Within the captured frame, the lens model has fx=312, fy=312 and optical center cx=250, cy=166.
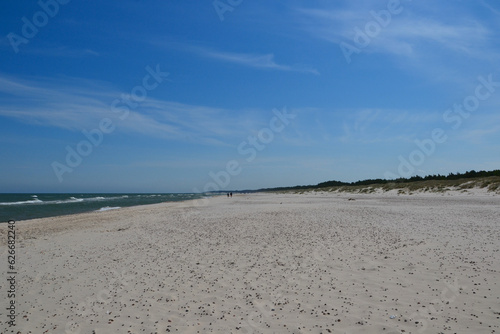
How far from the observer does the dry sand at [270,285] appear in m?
6.38

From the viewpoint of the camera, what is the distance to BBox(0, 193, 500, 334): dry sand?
6.38 metres

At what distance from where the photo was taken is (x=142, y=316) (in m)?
6.93

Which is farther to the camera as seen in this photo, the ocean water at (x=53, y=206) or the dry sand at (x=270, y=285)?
the ocean water at (x=53, y=206)

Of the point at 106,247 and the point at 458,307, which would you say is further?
the point at 106,247

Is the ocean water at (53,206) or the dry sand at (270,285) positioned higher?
the dry sand at (270,285)

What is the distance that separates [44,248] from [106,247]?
318 centimetres

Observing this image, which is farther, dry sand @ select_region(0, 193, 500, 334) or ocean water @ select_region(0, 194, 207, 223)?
ocean water @ select_region(0, 194, 207, 223)

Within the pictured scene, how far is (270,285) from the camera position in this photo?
8.41m

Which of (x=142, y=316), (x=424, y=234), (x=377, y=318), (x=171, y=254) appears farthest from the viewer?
(x=424, y=234)

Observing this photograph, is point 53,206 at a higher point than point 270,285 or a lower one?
lower

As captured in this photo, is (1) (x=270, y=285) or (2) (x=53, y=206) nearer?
(1) (x=270, y=285)

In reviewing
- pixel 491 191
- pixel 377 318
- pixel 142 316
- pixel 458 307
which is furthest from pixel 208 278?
pixel 491 191

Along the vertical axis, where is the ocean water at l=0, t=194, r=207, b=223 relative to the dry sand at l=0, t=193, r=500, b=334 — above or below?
below

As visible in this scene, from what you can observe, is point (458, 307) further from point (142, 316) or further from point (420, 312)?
point (142, 316)
